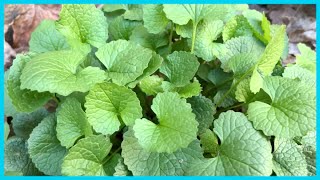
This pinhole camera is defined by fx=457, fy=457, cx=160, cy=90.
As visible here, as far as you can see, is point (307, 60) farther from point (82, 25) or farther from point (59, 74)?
point (59, 74)

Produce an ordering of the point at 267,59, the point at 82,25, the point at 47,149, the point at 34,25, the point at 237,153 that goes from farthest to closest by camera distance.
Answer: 1. the point at 34,25
2. the point at 82,25
3. the point at 47,149
4. the point at 267,59
5. the point at 237,153

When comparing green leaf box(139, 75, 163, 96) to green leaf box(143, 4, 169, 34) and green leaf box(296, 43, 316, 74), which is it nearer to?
green leaf box(143, 4, 169, 34)

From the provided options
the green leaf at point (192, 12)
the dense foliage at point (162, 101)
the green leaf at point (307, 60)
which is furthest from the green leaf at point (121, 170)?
the green leaf at point (307, 60)

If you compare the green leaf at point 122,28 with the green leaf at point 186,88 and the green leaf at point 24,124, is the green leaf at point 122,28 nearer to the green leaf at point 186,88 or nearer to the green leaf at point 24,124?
the green leaf at point 186,88

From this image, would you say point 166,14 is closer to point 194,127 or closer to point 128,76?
point 128,76

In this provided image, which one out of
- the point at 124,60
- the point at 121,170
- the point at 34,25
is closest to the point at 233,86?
the point at 124,60

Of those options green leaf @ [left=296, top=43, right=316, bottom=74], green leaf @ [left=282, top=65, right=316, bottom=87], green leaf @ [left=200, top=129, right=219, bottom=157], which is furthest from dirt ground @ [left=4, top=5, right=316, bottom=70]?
green leaf @ [left=200, top=129, right=219, bottom=157]

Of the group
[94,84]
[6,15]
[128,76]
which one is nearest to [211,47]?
[128,76]
